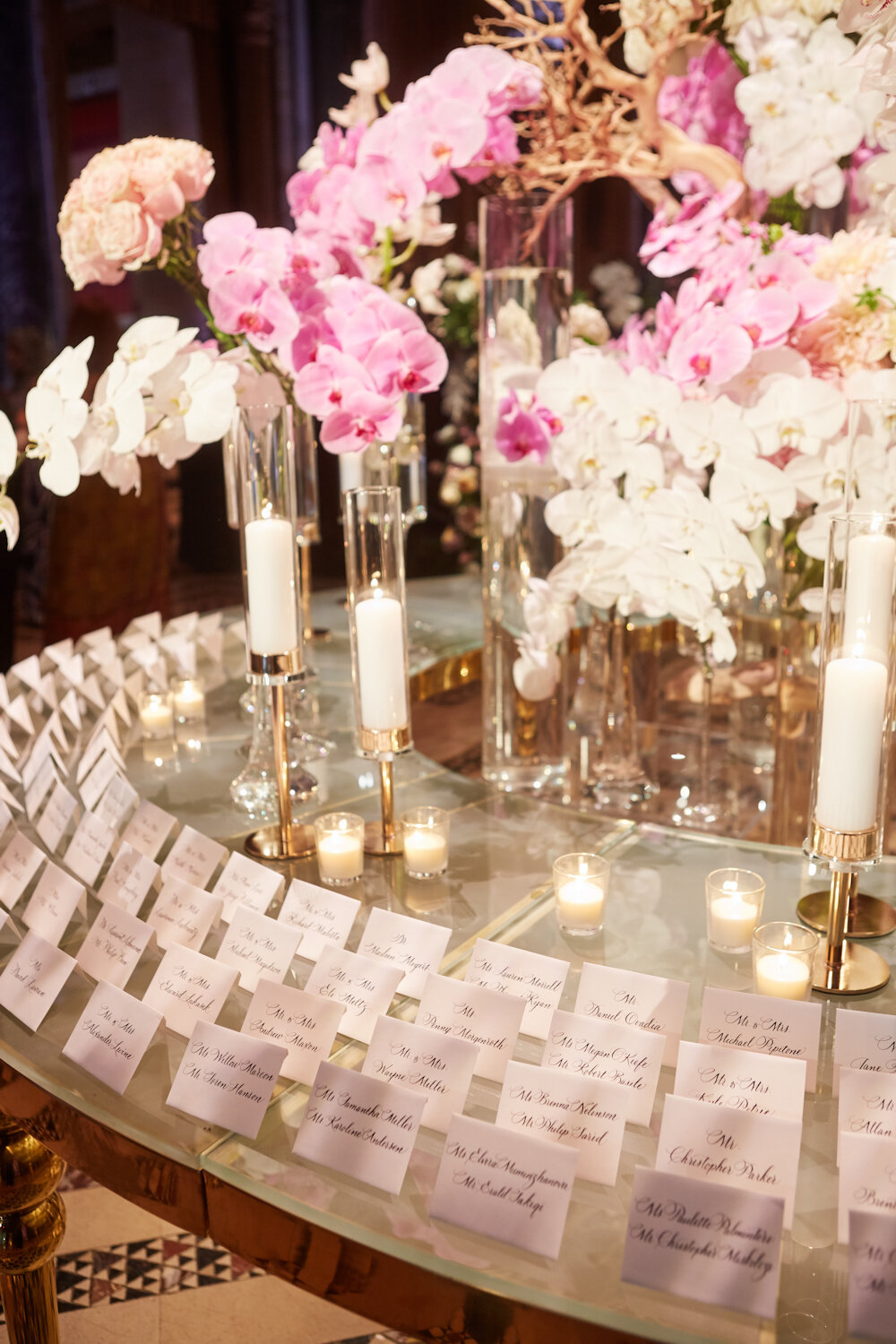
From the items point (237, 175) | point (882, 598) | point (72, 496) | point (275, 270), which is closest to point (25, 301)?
point (237, 175)

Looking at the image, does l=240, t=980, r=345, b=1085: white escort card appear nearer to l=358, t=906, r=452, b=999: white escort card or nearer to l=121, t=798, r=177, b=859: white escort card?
l=358, t=906, r=452, b=999: white escort card

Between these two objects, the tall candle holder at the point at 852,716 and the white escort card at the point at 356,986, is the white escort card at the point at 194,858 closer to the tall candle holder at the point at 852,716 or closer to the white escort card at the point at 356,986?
the white escort card at the point at 356,986

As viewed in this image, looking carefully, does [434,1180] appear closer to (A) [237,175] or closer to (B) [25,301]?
(B) [25,301]

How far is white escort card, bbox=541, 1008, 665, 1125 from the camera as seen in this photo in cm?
77

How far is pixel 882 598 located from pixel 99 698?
3.77 ft

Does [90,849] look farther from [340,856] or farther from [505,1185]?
[505,1185]

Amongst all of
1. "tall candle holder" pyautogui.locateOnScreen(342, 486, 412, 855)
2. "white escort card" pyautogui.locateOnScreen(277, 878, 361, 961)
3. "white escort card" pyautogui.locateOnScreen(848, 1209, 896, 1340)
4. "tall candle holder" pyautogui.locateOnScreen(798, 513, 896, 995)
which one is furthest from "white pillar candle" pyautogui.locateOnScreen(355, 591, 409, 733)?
"white escort card" pyautogui.locateOnScreen(848, 1209, 896, 1340)

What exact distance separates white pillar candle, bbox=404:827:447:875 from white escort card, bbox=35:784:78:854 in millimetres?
344

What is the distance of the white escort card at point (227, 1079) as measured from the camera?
30.8 inches

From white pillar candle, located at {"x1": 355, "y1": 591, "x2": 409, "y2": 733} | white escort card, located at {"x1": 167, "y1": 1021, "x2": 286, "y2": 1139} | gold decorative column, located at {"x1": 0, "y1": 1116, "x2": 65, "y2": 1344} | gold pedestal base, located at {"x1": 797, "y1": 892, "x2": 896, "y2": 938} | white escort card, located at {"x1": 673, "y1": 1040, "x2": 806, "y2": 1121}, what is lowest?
gold decorative column, located at {"x1": 0, "y1": 1116, "x2": 65, "y2": 1344}

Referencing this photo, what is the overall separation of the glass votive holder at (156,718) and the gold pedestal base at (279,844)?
387 millimetres

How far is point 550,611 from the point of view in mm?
1412

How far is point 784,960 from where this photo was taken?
0.91 m

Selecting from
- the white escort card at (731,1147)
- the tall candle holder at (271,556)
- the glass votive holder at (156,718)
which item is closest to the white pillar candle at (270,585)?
the tall candle holder at (271,556)
